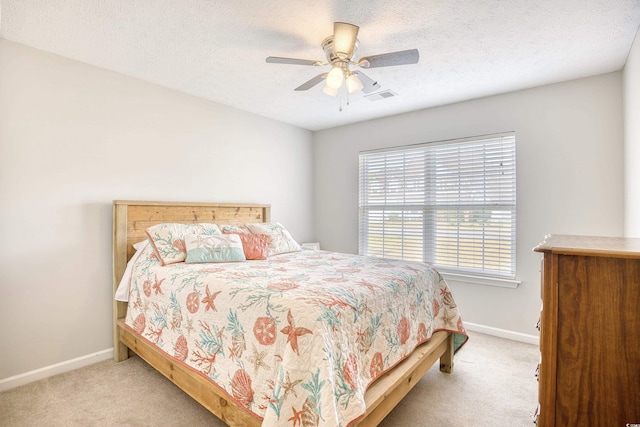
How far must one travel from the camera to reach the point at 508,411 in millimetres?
1947

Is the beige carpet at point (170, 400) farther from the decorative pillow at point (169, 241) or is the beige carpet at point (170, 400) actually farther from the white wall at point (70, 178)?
the decorative pillow at point (169, 241)

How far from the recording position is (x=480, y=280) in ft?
10.6

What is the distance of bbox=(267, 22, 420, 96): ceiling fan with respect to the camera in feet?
5.75

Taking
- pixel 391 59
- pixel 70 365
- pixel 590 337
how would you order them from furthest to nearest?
pixel 70 365 < pixel 391 59 < pixel 590 337

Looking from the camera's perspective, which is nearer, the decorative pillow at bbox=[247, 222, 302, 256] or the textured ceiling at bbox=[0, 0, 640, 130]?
the textured ceiling at bbox=[0, 0, 640, 130]

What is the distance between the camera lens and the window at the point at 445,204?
313cm

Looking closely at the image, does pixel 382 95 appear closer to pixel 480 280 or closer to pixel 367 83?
pixel 367 83

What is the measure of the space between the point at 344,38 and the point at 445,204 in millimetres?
2303

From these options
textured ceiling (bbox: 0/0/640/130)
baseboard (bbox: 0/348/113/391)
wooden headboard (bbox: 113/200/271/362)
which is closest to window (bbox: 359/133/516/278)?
textured ceiling (bbox: 0/0/640/130)

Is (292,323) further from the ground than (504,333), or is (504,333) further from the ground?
(292,323)

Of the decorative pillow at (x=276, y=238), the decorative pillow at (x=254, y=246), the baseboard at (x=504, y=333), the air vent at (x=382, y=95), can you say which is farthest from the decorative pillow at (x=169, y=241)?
the baseboard at (x=504, y=333)

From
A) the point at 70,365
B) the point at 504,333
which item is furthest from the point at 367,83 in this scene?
the point at 70,365

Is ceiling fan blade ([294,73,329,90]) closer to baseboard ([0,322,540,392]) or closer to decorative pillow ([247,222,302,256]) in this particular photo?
decorative pillow ([247,222,302,256])

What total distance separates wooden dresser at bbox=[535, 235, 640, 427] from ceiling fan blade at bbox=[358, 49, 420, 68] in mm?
1310
